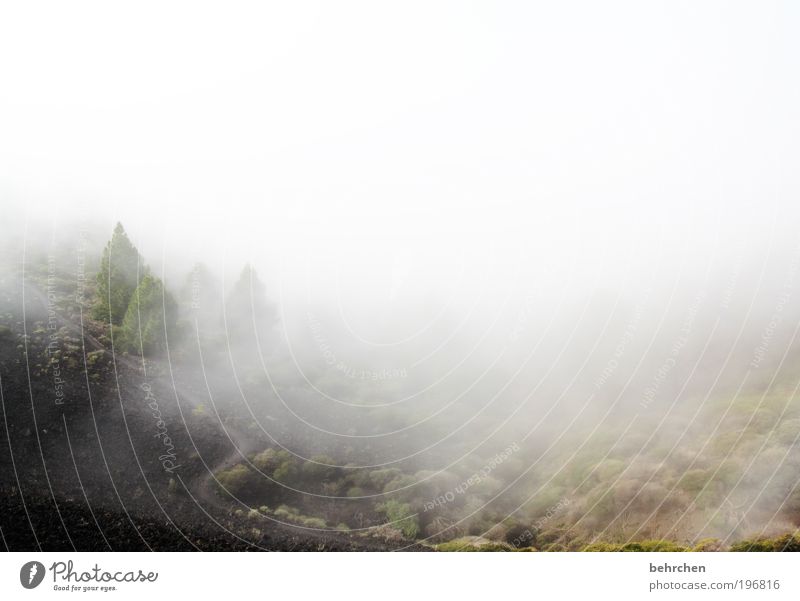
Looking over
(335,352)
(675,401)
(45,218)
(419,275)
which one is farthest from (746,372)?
(45,218)

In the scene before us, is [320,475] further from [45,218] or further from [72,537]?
[45,218]

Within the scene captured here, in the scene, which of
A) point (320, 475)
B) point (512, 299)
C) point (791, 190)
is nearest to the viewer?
point (320, 475)

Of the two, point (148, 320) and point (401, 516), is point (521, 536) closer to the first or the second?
point (401, 516)

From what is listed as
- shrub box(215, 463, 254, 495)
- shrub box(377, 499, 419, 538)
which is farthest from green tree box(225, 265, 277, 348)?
shrub box(377, 499, 419, 538)

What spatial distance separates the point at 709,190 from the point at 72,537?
1566 inches

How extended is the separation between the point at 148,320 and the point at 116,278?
8.20ft

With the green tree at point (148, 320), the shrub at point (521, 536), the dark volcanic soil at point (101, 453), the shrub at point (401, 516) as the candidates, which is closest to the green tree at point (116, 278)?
the green tree at point (148, 320)

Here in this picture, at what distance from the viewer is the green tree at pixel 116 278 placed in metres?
21.3

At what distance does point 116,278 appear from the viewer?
2173 centimetres

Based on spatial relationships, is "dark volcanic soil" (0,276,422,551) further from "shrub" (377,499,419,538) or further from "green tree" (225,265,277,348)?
"green tree" (225,265,277,348)

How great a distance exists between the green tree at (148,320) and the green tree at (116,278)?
0.50m

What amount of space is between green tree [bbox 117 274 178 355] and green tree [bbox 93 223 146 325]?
0.50m

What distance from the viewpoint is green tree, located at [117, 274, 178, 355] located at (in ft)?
69.4

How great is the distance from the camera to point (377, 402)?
2489 cm
